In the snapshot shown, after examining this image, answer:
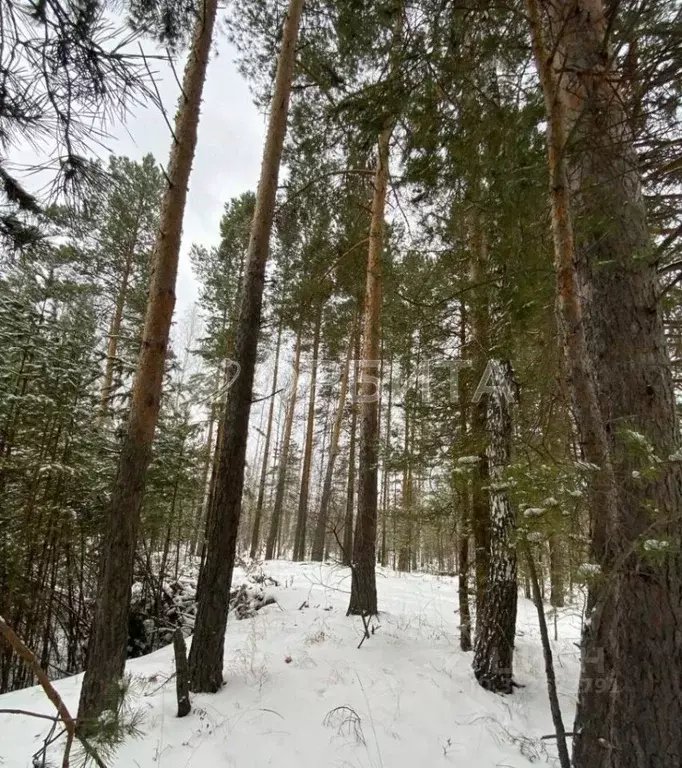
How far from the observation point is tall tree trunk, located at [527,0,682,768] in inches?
77.7

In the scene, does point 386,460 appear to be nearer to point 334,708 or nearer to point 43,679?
point 334,708

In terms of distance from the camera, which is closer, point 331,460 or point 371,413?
point 371,413

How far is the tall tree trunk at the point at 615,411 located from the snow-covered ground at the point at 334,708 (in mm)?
396

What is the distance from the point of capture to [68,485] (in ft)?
17.0

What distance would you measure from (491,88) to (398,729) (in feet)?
17.0

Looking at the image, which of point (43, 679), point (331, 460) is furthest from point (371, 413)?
point (331, 460)

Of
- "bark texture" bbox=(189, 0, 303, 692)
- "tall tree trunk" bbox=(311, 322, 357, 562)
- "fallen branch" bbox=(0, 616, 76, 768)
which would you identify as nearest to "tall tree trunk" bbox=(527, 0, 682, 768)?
"fallen branch" bbox=(0, 616, 76, 768)

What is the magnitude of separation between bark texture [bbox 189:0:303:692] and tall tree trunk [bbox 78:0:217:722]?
2.18 feet

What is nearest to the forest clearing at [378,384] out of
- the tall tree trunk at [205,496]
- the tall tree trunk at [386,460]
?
the tall tree trunk at [386,460]

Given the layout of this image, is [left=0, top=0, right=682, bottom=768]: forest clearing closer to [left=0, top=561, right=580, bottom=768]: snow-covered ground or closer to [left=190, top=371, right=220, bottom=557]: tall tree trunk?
[left=0, top=561, right=580, bottom=768]: snow-covered ground

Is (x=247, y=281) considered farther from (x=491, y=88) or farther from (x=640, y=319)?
(x=640, y=319)

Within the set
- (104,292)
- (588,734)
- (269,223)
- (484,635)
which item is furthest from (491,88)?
(104,292)

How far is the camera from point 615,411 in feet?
7.61

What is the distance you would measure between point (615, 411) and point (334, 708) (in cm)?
312
